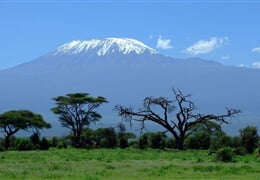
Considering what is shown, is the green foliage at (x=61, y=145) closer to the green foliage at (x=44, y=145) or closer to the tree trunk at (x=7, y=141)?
the green foliage at (x=44, y=145)

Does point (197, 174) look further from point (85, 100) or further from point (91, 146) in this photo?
point (85, 100)

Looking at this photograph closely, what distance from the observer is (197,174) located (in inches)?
794

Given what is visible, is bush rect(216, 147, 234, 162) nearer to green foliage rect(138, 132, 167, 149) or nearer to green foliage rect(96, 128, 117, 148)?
green foliage rect(138, 132, 167, 149)

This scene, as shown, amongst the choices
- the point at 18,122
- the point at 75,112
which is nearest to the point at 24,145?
the point at 18,122

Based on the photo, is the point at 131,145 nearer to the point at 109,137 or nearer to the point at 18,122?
the point at 109,137

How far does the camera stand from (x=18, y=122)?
5447 centimetres

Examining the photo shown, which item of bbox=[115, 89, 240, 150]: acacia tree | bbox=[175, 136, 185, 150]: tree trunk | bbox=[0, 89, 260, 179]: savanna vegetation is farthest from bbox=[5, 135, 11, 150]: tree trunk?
bbox=[175, 136, 185, 150]: tree trunk

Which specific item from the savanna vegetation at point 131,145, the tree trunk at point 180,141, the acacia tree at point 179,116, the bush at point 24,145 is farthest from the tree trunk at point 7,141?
the tree trunk at point 180,141

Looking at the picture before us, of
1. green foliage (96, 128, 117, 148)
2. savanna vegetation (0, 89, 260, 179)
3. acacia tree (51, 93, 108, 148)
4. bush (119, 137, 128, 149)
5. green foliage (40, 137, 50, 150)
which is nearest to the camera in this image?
savanna vegetation (0, 89, 260, 179)

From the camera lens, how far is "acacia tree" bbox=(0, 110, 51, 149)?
54031 mm

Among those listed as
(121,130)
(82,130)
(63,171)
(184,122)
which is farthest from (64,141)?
(63,171)

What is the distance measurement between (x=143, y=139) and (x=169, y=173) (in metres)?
29.8

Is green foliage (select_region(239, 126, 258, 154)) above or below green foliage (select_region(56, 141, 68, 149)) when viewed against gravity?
below

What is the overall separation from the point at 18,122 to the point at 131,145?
35.8 ft
